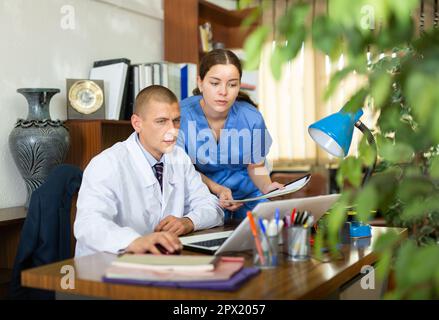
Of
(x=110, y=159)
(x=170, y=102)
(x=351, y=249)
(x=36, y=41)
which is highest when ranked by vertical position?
(x=36, y=41)

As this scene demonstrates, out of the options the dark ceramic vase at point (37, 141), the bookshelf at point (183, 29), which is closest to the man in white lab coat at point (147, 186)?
the dark ceramic vase at point (37, 141)

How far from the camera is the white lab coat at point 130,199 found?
5.20ft

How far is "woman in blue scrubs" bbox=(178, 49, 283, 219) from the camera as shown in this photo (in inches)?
99.0

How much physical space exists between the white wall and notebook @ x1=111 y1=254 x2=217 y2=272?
70.6 inches

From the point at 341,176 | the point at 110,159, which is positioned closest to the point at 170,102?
the point at 110,159

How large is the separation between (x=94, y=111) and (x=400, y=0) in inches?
106

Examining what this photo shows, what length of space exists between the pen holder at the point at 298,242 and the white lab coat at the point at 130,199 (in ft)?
1.27

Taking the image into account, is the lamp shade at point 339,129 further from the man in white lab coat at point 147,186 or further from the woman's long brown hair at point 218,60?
the woman's long brown hair at point 218,60

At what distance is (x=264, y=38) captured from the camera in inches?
31.9

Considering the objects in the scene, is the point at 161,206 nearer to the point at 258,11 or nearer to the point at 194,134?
the point at 194,134

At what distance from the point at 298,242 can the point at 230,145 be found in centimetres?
122

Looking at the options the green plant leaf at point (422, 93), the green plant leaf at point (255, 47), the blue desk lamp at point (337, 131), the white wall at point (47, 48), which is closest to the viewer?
the green plant leaf at point (422, 93)

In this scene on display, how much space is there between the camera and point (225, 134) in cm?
265

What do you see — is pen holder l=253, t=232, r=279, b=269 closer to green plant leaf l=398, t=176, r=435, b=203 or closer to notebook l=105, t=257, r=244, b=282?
notebook l=105, t=257, r=244, b=282
